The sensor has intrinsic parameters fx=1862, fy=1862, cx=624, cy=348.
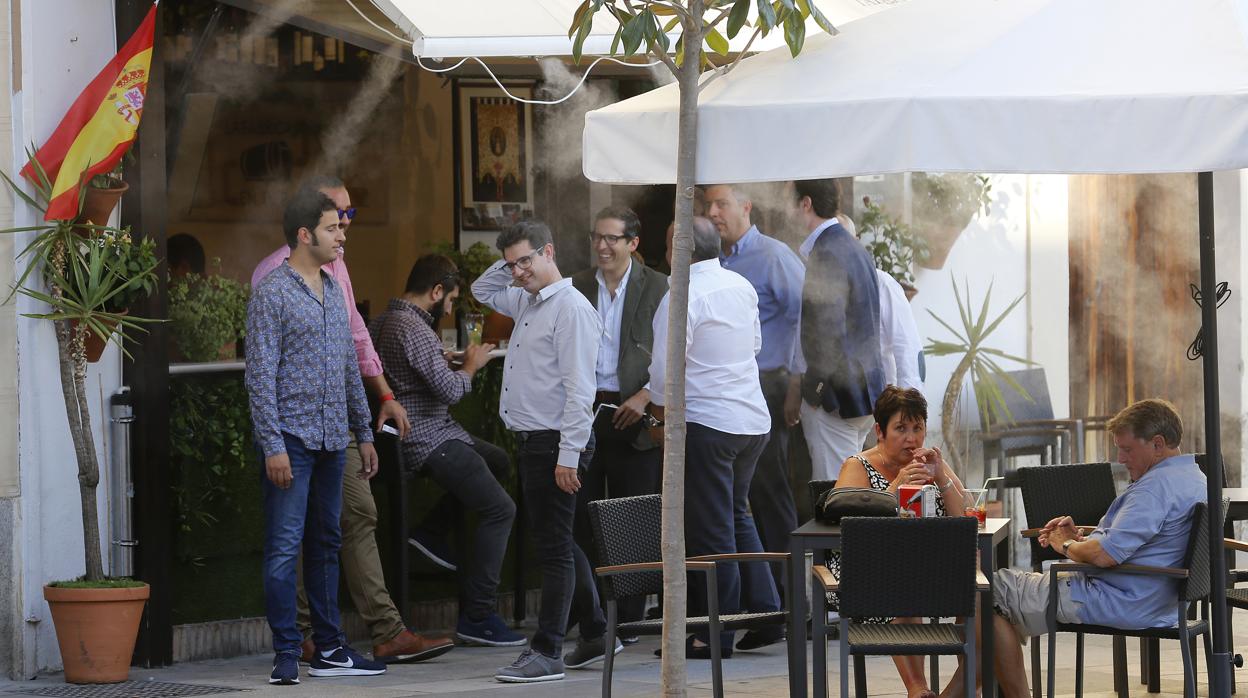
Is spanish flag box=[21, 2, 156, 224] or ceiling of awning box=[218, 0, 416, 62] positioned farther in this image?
ceiling of awning box=[218, 0, 416, 62]

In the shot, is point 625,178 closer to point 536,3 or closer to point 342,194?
point 342,194

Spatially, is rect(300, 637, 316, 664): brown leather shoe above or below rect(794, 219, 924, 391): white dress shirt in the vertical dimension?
below

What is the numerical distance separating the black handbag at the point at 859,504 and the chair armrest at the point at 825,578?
190 mm

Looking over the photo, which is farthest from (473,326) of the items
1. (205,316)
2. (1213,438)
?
(1213,438)

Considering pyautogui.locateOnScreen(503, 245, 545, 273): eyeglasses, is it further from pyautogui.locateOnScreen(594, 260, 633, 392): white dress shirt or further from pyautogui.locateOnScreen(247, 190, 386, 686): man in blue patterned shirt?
pyautogui.locateOnScreen(594, 260, 633, 392): white dress shirt

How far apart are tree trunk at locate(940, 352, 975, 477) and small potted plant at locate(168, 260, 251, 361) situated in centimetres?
430

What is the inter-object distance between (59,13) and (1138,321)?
7.21 metres

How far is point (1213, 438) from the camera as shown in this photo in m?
5.67

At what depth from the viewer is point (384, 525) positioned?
28.1 ft

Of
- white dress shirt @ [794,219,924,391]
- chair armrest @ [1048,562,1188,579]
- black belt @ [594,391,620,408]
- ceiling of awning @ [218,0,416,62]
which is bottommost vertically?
chair armrest @ [1048,562,1188,579]

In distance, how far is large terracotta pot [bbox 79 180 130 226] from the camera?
24.0 ft

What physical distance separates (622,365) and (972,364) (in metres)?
3.08

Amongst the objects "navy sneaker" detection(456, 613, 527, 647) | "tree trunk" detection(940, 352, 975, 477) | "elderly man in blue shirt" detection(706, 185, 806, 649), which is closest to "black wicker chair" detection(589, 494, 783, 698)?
"navy sneaker" detection(456, 613, 527, 647)

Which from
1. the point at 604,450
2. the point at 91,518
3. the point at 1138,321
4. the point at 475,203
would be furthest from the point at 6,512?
the point at 1138,321
